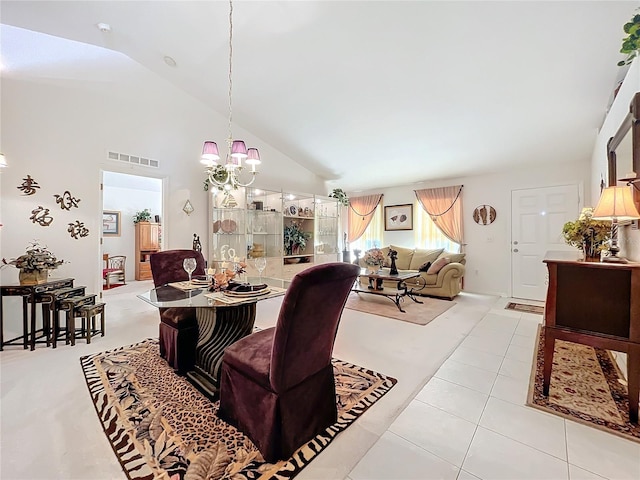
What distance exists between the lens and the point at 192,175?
4.84 metres

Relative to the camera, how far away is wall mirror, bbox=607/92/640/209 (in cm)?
195

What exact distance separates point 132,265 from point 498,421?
8.53m

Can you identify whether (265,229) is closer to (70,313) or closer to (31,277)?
(70,313)

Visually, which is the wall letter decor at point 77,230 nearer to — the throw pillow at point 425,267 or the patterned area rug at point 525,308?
the throw pillow at point 425,267

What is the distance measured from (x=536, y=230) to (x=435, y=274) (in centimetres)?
198

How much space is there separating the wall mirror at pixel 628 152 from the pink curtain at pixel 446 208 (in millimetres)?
2938

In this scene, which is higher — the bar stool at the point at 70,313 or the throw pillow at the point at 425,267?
the throw pillow at the point at 425,267

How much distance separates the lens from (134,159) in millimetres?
4227

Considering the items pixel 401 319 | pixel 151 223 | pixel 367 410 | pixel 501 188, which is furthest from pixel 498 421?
pixel 151 223

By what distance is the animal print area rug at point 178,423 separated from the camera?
1398 mm

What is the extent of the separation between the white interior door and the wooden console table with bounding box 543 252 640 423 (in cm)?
368

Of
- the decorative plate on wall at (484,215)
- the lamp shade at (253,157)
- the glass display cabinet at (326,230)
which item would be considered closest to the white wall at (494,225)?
the decorative plate on wall at (484,215)

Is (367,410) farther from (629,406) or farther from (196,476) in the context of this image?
(629,406)

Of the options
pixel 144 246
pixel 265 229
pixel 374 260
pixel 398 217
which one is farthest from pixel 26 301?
pixel 398 217
